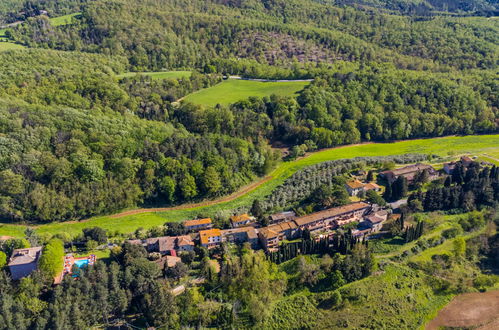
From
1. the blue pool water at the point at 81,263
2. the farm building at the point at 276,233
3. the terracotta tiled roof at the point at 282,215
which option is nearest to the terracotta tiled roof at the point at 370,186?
the terracotta tiled roof at the point at 282,215

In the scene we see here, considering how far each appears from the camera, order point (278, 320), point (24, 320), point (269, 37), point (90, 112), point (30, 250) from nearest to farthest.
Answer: point (24, 320)
point (278, 320)
point (30, 250)
point (90, 112)
point (269, 37)

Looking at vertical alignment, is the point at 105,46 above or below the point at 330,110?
above

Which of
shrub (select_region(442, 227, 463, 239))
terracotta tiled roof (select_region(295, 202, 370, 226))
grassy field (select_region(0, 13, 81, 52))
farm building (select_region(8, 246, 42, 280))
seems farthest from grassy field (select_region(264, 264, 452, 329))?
grassy field (select_region(0, 13, 81, 52))

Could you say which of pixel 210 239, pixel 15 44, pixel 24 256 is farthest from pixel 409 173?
pixel 15 44

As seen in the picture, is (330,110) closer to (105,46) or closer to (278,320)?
(278,320)

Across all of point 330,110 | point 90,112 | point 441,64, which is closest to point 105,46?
point 90,112

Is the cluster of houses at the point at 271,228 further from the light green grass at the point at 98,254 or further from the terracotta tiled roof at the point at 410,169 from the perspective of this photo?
Result: the terracotta tiled roof at the point at 410,169
